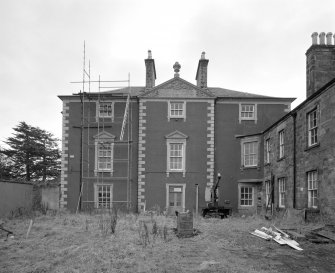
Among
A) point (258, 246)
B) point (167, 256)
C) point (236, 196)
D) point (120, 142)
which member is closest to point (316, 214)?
point (258, 246)

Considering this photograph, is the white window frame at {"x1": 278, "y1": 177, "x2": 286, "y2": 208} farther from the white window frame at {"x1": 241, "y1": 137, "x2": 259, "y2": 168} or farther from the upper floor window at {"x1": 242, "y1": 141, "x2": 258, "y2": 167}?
the upper floor window at {"x1": 242, "y1": 141, "x2": 258, "y2": 167}

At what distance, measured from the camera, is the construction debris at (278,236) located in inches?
463

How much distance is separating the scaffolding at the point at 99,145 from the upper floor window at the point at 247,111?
27.2ft

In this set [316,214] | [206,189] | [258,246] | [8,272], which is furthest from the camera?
[206,189]

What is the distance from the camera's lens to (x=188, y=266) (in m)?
9.25

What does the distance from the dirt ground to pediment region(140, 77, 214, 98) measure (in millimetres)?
14372

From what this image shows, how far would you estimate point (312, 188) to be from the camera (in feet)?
57.7

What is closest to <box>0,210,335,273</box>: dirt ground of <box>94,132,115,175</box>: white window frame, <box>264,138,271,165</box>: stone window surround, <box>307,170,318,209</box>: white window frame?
<box>307,170,318,209</box>: white window frame

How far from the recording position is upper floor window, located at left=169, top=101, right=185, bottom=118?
27625 millimetres

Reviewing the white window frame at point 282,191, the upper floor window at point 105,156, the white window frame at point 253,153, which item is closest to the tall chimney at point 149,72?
the upper floor window at point 105,156

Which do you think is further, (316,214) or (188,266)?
(316,214)

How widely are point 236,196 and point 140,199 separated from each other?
6875 mm

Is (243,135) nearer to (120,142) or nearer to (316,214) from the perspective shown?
(120,142)

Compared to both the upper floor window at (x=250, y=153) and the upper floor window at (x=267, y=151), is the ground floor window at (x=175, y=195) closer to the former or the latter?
the upper floor window at (x=250, y=153)
